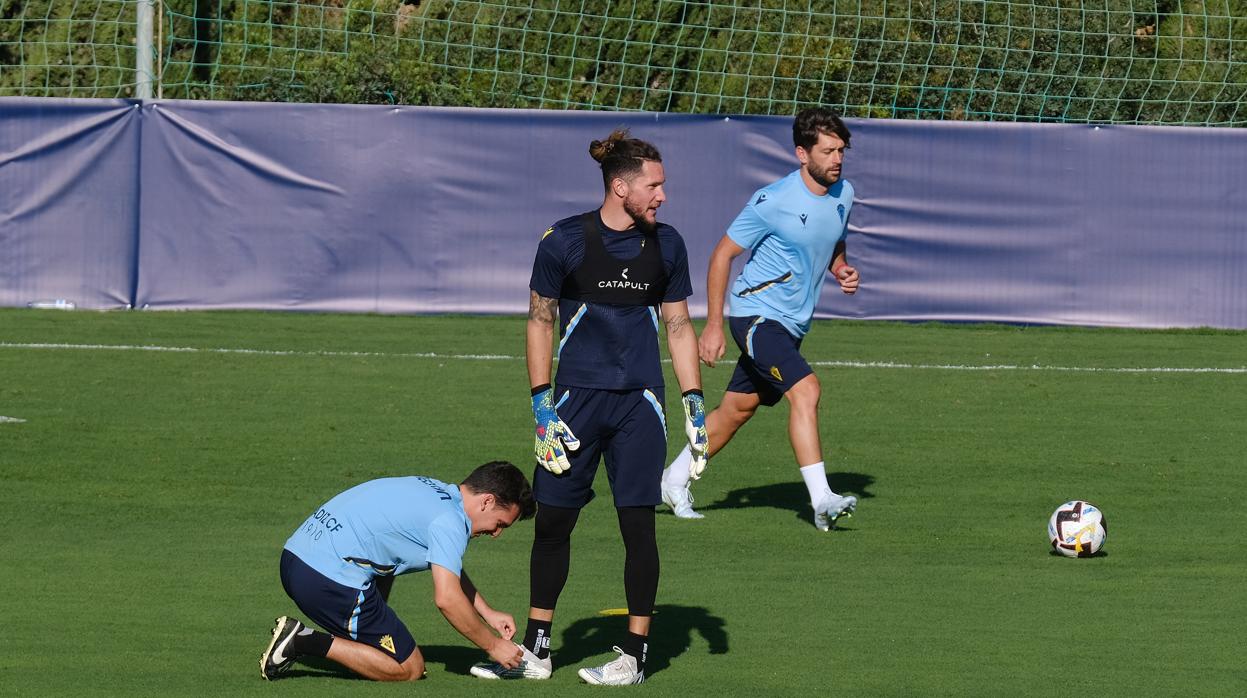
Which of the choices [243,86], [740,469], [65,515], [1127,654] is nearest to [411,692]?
[1127,654]

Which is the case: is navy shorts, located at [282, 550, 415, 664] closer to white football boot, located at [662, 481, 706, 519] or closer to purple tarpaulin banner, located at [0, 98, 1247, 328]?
white football boot, located at [662, 481, 706, 519]

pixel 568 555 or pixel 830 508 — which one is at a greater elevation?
pixel 568 555

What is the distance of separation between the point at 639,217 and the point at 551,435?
0.91m

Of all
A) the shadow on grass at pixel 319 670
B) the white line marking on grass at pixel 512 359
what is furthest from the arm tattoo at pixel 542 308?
the white line marking on grass at pixel 512 359

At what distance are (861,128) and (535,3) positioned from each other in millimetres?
5704

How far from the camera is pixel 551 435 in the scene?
6891mm

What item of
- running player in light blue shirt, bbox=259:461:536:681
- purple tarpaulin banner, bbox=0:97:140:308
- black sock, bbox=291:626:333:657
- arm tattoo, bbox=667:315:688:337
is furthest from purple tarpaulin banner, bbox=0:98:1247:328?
black sock, bbox=291:626:333:657

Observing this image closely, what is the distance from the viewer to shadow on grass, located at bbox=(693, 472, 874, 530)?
36.0 feet

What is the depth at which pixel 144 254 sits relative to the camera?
19391 millimetres

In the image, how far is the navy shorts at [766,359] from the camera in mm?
10117

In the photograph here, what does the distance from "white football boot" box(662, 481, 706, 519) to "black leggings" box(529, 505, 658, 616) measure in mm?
3395

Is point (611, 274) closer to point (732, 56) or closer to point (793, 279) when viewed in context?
point (793, 279)

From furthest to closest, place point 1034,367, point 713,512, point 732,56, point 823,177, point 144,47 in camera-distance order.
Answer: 1. point 732,56
2. point 144,47
3. point 1034,367
4. point 713,512
5. point 823,177

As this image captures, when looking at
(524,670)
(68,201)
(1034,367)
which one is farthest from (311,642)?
(68,201)
